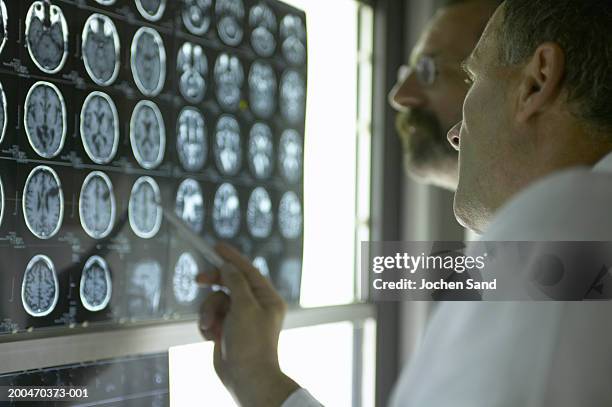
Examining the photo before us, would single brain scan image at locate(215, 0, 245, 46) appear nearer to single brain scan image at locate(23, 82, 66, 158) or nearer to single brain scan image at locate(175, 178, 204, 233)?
single brain scan image at locate(175, 178, 204, 233)

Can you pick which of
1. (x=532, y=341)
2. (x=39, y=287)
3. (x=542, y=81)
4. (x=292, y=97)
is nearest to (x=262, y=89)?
(x=292, y=97)

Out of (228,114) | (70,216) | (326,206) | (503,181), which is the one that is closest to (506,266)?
(503,181)

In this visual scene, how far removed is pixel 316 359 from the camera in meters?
1.52

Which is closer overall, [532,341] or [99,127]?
[532,341]

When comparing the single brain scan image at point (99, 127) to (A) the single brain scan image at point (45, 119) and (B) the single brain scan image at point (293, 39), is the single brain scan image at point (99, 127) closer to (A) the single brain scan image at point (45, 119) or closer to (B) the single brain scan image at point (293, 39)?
(A) the single brain scan image at point (45, 119)

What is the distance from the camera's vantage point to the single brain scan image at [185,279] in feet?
3.79

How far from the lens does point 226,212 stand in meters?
1.25

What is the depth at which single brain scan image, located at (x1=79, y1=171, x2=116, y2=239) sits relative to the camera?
3.29 ft

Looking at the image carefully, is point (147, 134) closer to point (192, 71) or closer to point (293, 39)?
point (192, 71)

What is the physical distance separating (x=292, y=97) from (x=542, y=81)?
76 cm

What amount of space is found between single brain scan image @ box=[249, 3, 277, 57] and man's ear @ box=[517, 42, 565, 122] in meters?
0.68

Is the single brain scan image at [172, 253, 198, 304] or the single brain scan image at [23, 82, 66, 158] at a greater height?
the single brain scan image at [23, 82, 66, 158]

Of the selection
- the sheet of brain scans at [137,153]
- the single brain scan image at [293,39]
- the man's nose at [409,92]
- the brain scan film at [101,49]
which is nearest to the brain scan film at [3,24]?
the sheet of brain scans at [137,153]

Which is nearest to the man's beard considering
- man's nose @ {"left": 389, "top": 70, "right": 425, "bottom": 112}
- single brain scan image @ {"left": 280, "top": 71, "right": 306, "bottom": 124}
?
man's nose @ {"left": 389, "top": 70, "right": 425, "bottom": 112}
